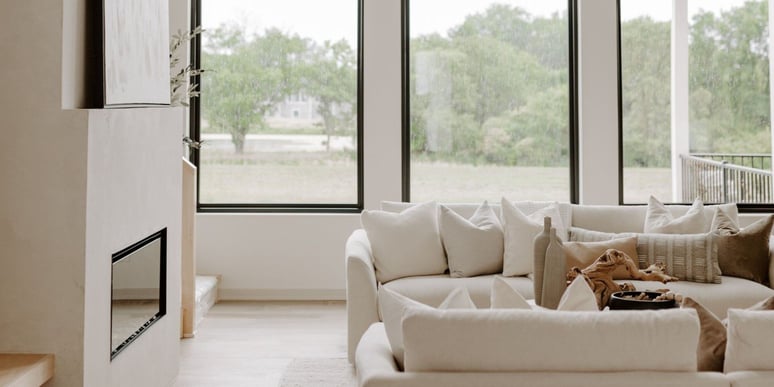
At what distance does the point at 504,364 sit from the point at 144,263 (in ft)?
7.38

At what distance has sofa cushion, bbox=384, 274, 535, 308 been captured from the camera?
4598 mm

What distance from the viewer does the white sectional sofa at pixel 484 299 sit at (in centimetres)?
206

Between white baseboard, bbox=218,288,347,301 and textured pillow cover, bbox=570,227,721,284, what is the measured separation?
2.50 metres

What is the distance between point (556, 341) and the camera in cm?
208

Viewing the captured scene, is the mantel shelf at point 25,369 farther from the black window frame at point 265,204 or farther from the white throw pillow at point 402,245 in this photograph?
the black window frame at point 265,204

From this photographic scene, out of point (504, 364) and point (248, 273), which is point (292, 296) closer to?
point (248, 273)

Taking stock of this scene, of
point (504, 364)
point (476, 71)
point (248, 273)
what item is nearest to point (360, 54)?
point (476, 71)

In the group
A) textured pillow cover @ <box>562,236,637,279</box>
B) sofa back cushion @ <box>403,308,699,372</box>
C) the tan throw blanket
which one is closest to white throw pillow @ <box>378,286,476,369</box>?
sofa back cushion @ <box>403,308,699,372</box>

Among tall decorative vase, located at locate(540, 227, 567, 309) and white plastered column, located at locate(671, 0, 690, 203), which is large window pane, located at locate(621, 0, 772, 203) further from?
tall decorative vase, located at locate(540, 227, 567, 309)

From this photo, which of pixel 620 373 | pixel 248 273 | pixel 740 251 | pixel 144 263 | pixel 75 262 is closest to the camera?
pixel 620 373

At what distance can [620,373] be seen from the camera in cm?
207

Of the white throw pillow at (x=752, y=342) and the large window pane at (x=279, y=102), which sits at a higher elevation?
the large window pane at (x=279, y=102)

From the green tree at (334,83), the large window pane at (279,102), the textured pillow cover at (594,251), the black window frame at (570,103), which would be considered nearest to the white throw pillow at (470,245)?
the textured pillow cover at (594,251)

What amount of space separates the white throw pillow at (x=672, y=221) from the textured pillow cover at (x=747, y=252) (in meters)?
0.20
